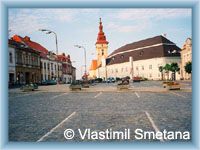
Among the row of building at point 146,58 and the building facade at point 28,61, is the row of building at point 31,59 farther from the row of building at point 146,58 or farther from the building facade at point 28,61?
the row of building at point 146,58

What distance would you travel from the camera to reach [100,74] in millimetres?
115125

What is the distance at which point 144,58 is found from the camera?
81062 mm

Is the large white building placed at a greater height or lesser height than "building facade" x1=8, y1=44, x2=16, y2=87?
greater

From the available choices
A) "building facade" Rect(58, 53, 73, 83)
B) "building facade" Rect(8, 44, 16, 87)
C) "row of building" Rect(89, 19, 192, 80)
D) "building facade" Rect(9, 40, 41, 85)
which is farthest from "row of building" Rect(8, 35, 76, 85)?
"row of building" Rect(89, 19, 192, 80)

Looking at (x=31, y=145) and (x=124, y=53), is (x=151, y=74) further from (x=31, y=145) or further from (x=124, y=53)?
(x=31, y=145)

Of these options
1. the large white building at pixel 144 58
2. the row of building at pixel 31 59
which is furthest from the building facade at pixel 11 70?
the large white building at pixel 144 58

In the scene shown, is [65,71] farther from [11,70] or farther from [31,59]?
[11,70]

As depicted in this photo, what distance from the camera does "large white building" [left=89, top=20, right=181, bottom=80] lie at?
72463 mm

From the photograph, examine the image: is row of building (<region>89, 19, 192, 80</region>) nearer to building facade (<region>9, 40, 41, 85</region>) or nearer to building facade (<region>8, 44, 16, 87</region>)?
building facade (<region>9, 40, 41, 85</region>)

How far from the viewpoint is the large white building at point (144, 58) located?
72.5 metres

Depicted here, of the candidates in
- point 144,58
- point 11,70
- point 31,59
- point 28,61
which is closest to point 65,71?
point 144,58

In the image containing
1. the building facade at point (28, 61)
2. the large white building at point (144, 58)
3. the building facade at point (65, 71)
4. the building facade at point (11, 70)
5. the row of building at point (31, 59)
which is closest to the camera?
the building facade at point (11, 70)

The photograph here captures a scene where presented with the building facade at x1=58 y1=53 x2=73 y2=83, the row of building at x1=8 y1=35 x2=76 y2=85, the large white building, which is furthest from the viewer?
the large white building
